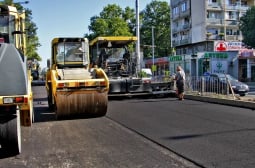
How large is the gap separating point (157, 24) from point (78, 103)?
8952cm

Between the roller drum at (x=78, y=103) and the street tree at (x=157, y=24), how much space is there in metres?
85.7

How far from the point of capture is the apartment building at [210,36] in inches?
2269

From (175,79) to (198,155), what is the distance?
1295cm

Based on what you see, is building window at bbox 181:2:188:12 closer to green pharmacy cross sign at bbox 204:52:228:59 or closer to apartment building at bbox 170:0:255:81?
apartment building at bbox 170:0:255:81

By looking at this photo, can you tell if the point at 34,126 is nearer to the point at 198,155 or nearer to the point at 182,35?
the point at 198,155

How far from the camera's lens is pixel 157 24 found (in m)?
100

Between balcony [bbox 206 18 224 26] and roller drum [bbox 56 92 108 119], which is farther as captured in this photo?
balcony [bbox 206 18 224 26]

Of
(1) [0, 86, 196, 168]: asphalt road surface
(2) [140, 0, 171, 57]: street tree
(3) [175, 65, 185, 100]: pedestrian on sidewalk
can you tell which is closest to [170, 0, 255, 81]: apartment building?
A: (2) [140, 0, 171, 57]: street tree

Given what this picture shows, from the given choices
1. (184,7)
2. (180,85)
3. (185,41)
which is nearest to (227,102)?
(180,85)

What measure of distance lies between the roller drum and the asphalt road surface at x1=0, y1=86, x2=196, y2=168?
0.74m

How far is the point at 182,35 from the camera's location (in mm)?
82188

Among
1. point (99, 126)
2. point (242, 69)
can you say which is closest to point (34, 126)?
point (99, 126)

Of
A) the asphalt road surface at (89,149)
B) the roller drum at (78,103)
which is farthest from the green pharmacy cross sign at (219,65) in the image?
the asphalt road surface at (89,149)

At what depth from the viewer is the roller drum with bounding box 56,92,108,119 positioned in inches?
481
